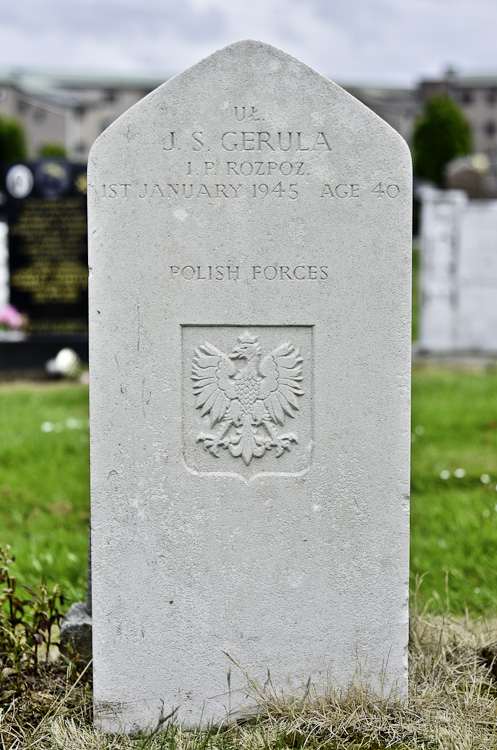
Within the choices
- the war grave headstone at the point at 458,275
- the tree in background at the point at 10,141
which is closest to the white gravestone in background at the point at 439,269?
the war grave headstone at the point at 458,275

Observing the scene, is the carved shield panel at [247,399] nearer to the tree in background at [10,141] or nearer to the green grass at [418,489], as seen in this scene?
the green grass at [418,489]

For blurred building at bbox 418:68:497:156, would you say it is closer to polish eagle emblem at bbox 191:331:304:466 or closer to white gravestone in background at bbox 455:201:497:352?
white gravestone in background at bbox 455:201:497:352

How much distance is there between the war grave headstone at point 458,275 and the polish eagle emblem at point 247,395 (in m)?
8.72

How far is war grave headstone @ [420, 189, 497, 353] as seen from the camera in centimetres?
1102

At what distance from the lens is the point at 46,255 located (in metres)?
10.2

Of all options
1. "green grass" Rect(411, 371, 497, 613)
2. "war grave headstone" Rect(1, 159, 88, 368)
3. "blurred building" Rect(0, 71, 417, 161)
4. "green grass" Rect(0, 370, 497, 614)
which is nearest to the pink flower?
"war grave headstone" Rect(1, 159, 88, 368)

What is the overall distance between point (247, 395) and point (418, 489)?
10.1 feet

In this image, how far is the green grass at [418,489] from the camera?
13.5ft

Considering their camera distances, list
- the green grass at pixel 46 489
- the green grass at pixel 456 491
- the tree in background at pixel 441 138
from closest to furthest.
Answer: the green grass at pixel 456 491, the green grass at pixel 46 489, the tree in background at pixel 441 138

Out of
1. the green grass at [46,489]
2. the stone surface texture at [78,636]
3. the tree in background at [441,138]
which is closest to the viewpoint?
the stone surface texture at [78,636]

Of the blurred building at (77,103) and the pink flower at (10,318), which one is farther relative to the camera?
the blurred building at (77,103)

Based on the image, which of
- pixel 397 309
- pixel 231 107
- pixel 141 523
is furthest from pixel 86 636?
pixel 231 107

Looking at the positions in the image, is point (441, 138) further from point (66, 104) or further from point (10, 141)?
point (66, 104)

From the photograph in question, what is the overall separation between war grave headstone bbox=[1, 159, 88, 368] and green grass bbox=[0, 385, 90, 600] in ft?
6.90
